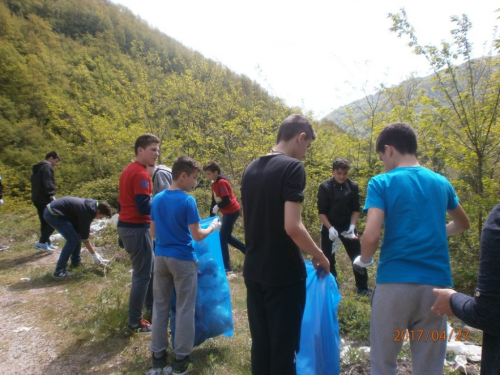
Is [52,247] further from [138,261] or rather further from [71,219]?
[138,261]

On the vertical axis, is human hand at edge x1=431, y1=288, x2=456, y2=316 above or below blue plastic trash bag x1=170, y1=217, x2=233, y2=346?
above

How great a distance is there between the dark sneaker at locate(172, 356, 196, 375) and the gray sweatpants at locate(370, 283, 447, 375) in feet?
4.62

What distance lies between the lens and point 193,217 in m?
2.36

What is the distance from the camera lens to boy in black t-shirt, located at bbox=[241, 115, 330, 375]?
167cm

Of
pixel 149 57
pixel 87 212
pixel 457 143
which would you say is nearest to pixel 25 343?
pixel 87 212

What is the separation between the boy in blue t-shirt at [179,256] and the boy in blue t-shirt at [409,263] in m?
1.29

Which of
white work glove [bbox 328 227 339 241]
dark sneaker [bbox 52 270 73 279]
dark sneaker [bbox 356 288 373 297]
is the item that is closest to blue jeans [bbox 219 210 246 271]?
white work glove [bbox 328 227 339 241]

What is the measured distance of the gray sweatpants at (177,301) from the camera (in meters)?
2.38

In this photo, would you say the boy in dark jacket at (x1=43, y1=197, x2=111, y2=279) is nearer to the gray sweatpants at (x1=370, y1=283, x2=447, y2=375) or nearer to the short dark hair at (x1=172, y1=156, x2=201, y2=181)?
the short dark hair at (x1=172, y1=156, x2=201, y2=181)

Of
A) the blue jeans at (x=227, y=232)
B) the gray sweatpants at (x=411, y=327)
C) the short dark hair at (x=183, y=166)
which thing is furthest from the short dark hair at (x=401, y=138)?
the blue jeans at (x=227, y=232)

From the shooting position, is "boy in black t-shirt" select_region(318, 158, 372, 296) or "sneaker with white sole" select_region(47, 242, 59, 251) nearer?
"boy in black t-shirt" select_region(318, 158, 372, 296)

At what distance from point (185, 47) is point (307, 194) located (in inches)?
1167

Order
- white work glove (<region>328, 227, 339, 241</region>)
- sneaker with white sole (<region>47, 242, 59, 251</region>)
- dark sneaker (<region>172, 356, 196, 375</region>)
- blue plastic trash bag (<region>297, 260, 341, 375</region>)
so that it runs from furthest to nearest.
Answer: sneaker with white sole (<region>47, 242, 59, 251</region>), white work glove (<region>328, 227, 339, 241</region>), dark sneaker (<region>172, 356, 196, 375</region>), blue plastic trash bag (<region>297, 260, 341, 375</region>)

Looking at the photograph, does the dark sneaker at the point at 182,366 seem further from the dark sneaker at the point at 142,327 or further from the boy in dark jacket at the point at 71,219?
the boy in dark jacket at the point at 71,219
